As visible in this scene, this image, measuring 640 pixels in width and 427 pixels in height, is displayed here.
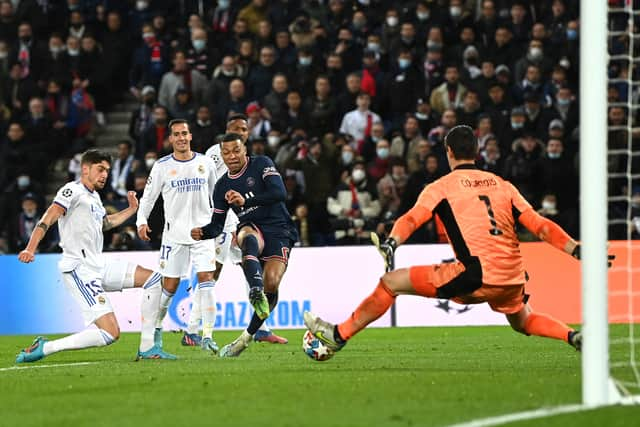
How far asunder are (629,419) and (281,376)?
3375 millimetres

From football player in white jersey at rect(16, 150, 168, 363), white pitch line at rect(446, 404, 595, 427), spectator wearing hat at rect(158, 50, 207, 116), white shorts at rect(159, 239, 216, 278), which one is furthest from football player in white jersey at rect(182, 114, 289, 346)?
spectator wearing hat at rect(158, 50, 207, 116)

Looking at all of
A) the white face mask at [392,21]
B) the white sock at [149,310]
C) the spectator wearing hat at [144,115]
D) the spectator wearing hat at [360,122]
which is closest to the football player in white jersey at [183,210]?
the white sock at [149,310]

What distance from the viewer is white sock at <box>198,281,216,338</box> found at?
13.2 m

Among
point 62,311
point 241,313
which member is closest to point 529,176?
point 241,313

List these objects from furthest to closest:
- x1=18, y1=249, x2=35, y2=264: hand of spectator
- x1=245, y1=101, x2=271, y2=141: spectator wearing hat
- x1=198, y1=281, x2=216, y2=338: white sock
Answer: x1=245, y1=101, x2=271, y2=141: spectator wearing hat < x1=198, y1=281, x2=216, y2=338: white sock < x1=18, y1=249, x2=35, y2=264: hand of spectator

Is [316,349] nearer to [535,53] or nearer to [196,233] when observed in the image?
[196,233]

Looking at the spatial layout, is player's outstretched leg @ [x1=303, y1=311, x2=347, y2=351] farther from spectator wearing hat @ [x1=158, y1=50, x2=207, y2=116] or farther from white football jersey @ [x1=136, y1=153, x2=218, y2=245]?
spectator wearing hat @ [x1=158, y1=50, x2=207, y2=116]

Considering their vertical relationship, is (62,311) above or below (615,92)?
below

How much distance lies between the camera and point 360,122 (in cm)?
2108

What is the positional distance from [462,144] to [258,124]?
37.9ft

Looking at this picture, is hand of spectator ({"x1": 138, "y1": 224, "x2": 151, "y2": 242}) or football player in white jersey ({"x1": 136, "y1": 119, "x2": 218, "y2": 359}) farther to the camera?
hand of spectator ({"x1": 138, "y1": 224, "x2": 151, "y2": 242})

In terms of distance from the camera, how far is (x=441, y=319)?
17906mm

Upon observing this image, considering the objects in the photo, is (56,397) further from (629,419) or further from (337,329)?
(629,419)

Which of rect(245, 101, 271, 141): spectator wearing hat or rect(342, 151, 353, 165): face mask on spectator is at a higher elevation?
rect(245, 101, 271, 141): spectator wearing hat
